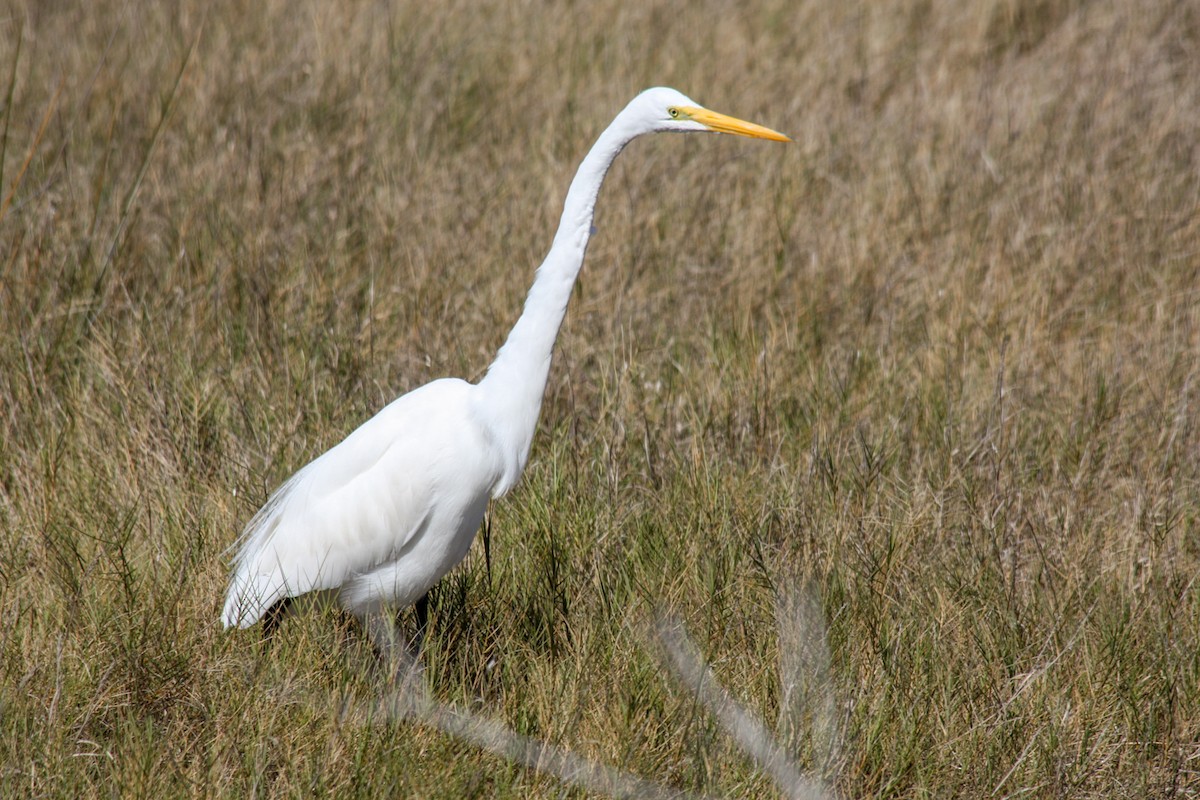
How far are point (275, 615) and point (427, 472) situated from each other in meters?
0.54

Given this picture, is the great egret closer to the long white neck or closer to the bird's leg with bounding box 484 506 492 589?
the long white neck

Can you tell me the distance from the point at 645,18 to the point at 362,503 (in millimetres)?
3897

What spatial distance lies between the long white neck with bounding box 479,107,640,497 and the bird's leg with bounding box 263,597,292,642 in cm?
59

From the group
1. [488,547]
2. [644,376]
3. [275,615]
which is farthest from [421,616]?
[644,376]

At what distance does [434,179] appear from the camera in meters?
4.76

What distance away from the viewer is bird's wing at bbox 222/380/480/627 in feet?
8.74

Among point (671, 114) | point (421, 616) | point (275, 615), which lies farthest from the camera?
point (421, 616)

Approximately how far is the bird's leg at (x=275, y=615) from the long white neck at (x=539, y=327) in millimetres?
593

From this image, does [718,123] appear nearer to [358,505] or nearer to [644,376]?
[358,505]

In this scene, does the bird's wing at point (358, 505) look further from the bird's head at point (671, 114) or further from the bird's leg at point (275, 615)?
the bird's head at point (671, 114)

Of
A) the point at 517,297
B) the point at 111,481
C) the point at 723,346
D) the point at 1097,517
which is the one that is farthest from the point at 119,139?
the point at 1097,517

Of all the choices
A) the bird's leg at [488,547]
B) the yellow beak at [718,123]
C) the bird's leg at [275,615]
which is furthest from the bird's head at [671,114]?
the bird's leg at [275,615]

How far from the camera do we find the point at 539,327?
2580 millimetres

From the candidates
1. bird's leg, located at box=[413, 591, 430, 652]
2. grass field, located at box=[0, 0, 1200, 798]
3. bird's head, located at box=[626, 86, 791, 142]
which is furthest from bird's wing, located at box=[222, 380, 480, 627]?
bird's head, located at box=[626, 86, 791, 142]
